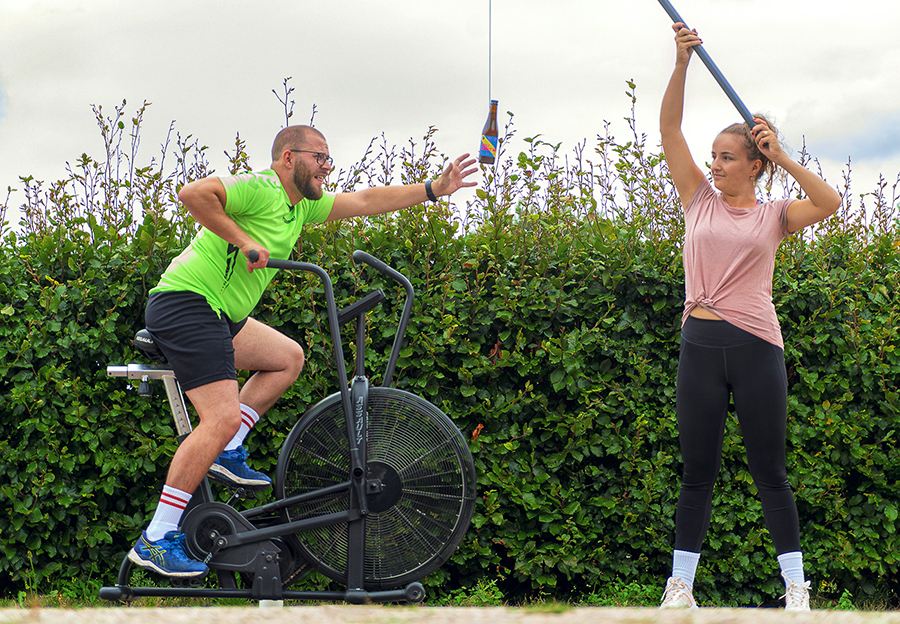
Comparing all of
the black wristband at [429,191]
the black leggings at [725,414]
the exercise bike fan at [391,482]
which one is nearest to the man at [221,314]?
the exercise bike fan at [391,482]

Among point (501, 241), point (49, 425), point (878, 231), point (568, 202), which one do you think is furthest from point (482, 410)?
point (878, 231)

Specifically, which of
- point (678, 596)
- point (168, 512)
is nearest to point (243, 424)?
point (168, 512)

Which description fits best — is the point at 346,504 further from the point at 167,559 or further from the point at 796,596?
the point at 796,596

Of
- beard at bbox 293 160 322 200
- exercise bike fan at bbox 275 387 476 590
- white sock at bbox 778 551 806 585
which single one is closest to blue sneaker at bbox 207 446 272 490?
exercise bike fan at bbox 275 387 476 590

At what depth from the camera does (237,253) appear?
123 inches

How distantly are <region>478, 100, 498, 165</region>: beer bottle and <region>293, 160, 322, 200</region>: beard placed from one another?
3.01ft

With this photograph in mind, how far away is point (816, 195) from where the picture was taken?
10.1 ft

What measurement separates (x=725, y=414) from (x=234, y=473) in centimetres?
208

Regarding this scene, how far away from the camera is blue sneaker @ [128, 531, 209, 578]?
302cm

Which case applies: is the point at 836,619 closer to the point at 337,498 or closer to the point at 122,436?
the point at 337,498

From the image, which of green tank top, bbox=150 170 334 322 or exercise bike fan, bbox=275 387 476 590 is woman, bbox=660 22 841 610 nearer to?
exercise bike fan, bbox=275 387 476 590

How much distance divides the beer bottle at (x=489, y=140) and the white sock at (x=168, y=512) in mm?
2063

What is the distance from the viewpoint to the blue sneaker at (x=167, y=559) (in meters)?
3.02

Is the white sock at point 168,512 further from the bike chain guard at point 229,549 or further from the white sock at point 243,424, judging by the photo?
the white sock at point 243,424
